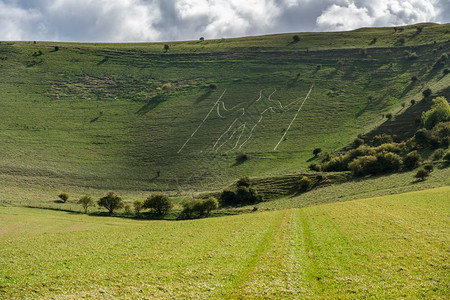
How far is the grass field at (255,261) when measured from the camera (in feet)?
60.3

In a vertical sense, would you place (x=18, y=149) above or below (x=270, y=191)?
above

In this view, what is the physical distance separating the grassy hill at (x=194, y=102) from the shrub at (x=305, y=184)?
15701 millimetres

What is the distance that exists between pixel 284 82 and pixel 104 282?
140 meters

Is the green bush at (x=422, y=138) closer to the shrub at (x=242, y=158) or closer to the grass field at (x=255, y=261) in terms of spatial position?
the shrub at (x=242, y=158)

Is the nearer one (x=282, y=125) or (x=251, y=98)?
(x=282, y=125)

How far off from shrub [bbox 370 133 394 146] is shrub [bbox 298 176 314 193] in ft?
115

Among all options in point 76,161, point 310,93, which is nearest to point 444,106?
point 310,93

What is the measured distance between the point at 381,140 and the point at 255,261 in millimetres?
90070

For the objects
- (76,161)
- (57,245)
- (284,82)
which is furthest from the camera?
(284,82)

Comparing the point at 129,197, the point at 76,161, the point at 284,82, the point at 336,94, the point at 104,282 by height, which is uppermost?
the point at 284,82

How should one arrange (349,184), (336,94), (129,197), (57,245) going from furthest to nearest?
1. (336,94)
2. (129,197)
3. (349,184)
4. (57,245)

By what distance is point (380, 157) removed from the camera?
79625 mm

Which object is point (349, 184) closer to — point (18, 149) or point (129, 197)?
point (129, 197)

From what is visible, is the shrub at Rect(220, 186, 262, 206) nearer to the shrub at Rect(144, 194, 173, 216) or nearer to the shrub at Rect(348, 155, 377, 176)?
the shrub at Rect(144, 194, 173, 216)
